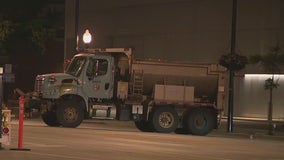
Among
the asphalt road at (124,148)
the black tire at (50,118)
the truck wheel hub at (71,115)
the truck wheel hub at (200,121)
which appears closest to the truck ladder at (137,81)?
the truck wheel hub at (71,115)

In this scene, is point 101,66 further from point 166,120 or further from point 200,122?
point 200,122

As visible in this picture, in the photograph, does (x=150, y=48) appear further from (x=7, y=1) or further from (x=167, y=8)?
(x=7, y=1)

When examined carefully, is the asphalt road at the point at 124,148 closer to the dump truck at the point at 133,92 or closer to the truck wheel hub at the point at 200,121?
the dump truck at the point at 133,92

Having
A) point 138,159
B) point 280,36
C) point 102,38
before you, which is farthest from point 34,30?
point 138,159

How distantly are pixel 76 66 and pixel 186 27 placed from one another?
2308 cm

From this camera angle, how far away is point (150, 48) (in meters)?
54.5

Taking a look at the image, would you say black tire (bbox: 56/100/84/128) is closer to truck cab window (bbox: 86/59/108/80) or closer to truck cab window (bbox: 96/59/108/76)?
truck cab window (bbox: 86/59/108/80)

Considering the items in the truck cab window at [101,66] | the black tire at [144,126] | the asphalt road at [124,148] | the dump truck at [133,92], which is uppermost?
the truck cab window at [101,66]

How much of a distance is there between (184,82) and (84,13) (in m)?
31.3

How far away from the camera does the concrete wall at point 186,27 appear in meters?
47.7

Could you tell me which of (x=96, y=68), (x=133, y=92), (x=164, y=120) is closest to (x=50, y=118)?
(x=96, y=68)

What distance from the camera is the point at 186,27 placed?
5222cm

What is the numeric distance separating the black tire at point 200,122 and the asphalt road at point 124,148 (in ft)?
10.5

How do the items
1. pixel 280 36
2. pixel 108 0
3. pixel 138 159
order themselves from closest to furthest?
1. pixel 138 159
2. pixel 280 36
3. pixel 108 0
